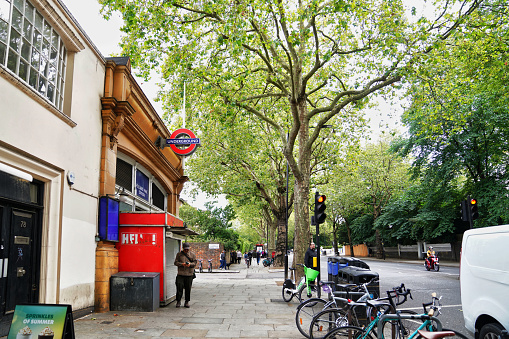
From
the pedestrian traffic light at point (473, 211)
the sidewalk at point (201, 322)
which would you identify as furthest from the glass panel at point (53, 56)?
the pedestrian traffic light at point (473, 211)

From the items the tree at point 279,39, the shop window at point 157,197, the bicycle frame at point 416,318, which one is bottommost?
the bicycle frame at point 416,318

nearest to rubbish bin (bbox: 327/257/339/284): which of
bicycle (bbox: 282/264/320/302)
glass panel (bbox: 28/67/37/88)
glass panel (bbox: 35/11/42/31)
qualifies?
bicycle (bbox: 282/264/320/302)

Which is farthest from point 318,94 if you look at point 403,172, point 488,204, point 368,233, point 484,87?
point 368,233

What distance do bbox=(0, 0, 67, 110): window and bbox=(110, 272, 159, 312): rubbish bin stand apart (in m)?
4.17

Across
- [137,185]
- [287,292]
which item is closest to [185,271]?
[287,292]

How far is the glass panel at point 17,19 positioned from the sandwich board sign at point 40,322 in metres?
4.71

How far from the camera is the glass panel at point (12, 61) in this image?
252 inches

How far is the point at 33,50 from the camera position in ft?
23.4

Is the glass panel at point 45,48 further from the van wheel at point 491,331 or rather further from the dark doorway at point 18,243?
the van wheel at point 491,331

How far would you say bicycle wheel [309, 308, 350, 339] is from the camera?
5891 mm

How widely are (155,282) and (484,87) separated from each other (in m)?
14.3

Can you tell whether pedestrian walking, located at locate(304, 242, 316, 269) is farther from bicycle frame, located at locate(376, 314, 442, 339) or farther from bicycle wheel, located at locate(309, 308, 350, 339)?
bicycle frame, located at locate(376, 314, 442, 339)

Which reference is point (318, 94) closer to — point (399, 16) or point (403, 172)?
point (399, 16)

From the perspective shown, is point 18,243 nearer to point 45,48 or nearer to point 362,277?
point 45,48
